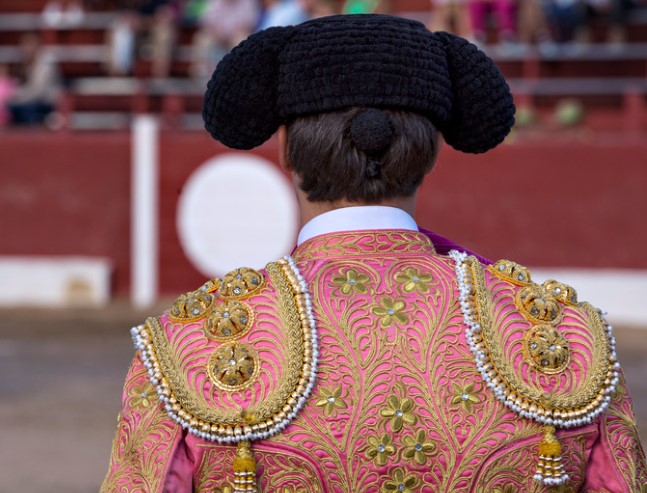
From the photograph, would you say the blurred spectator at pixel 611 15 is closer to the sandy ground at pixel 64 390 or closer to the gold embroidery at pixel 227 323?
the sandy ground at pixel 64 390

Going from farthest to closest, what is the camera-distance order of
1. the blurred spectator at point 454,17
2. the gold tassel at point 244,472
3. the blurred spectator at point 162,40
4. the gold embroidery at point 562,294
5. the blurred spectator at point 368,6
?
the blurred spectator at point 162,40 < the blurred spectator at point 454,17 < the blurred spectator at point 368,6 < the gold embroidery at point 562,294 < the gold tassel at point 244,472

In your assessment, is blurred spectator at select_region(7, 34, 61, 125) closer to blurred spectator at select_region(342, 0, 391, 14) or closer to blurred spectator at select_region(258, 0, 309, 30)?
blurred spectator at select_region(258, 0, 309, 30)

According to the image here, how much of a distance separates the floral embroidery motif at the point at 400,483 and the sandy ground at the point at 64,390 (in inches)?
135

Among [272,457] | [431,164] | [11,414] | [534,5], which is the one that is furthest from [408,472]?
[534,5]

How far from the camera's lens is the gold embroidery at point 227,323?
1.29 m

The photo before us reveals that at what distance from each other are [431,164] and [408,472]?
328 mm

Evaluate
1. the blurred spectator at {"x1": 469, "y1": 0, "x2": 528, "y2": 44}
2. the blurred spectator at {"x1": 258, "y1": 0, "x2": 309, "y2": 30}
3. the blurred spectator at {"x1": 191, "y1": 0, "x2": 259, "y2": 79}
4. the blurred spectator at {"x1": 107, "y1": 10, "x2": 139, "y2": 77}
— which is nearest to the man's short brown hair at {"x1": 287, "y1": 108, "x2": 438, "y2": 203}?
the blurred spectator at {"x1": 258, "y1": 0, "x2": 309, "y2": 30}

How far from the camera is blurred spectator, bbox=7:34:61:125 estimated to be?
1030 cm

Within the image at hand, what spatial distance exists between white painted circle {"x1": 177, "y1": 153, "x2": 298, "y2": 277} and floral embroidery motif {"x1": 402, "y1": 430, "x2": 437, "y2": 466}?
7.55 meters

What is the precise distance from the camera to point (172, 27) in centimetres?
1115

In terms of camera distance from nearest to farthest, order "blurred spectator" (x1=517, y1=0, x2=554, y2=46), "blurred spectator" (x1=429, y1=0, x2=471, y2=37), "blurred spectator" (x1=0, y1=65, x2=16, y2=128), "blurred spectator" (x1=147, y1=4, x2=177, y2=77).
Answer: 1. "blurred spectator" (x1=429, y1=0, x2=471, y2=37)
2. "blurred spectator" (x1=517, y1=0, x2=554, y2=46)
3. "blurred spectator" (x1=0, y1=65, x2=16, y2=128)
4. "blurred spectator" (x1=147, y1=4, x2=177, y2=77)

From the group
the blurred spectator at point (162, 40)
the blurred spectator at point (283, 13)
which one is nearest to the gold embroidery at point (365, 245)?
the blurred spectator at point (283, 13)

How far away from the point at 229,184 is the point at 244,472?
25.7 feet

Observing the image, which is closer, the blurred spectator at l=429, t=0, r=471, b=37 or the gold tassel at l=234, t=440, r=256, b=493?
the gold tassel at l=234, t=440, r=256, b=493
